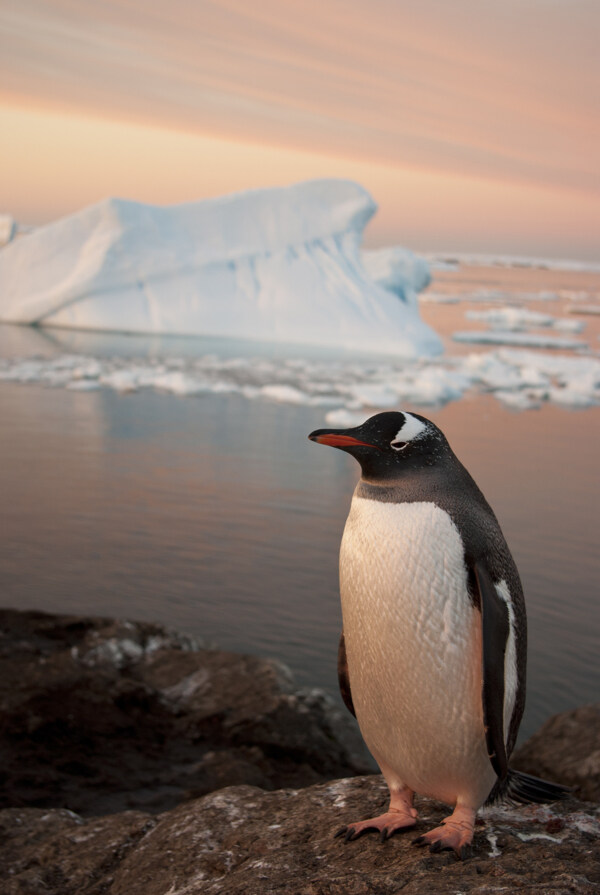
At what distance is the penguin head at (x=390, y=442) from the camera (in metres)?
2.17

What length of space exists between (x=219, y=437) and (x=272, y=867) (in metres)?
8.64

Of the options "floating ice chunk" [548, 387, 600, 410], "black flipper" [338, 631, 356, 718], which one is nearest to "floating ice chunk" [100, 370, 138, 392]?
"floating ice chunk" [548, 387, 600, 410]

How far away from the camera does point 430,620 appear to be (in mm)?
2115

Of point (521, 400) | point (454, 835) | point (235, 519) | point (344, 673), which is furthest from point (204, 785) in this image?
point (521, 400)

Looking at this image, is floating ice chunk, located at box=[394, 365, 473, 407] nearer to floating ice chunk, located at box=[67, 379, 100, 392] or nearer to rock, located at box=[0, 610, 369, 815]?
floating ice chunk, located at box=[67, 379, 100, 392]

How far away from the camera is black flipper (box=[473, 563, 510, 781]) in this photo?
2.06 metres

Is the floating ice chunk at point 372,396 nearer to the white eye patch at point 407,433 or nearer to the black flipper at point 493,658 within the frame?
the white eye patch at point 407,433

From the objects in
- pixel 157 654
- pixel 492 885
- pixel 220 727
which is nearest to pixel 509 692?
pixel 492 885

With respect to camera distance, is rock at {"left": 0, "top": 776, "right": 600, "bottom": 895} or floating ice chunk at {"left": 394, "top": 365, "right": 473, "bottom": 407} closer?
rock at {"left": 0, "top": 776, "right": 600, "bottom": 895}

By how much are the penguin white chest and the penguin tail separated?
18 cm

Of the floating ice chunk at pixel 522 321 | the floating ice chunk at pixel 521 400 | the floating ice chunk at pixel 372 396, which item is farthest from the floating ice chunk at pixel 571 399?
the floating ice chunk at pixel 522 321

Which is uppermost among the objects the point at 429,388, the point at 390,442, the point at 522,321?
the point at 522,321

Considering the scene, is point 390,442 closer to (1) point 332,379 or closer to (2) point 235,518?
(2) point 235,518

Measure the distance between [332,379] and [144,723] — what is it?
1066 centimetres
